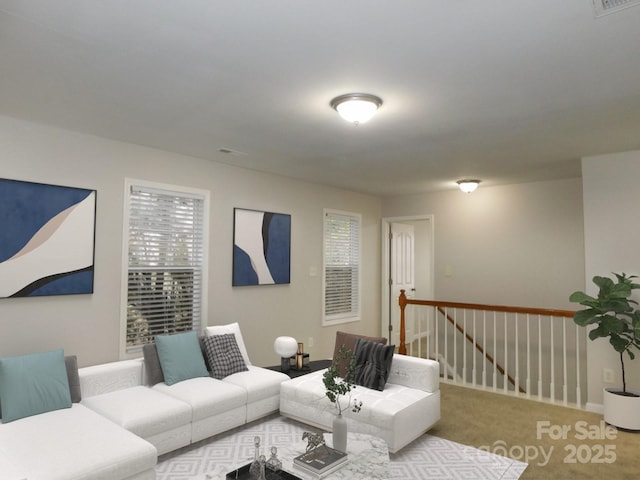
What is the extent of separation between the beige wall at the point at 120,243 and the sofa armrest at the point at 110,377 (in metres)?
0.24

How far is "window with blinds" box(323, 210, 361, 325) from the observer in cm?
602

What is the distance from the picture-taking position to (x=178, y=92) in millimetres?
2693

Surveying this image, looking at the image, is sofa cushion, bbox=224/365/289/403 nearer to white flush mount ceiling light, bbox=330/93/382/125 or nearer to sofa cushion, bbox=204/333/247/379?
sofa cushion, bbox=204/333/247/379

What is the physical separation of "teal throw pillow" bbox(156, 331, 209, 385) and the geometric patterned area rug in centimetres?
58

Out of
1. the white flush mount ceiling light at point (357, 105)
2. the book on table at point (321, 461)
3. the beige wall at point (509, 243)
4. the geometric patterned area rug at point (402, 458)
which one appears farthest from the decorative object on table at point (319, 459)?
the beige wall at point (509, 243)

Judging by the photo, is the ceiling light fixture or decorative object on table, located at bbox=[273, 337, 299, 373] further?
the ceiling light fixture

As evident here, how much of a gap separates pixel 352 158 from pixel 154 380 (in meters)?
2.85

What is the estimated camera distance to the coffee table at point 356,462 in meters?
2.25

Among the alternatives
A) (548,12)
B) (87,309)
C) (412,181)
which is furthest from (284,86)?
(412,181)

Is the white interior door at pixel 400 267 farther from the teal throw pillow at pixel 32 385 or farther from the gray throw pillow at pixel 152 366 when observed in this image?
the teal throw pillow at pixel 32 385

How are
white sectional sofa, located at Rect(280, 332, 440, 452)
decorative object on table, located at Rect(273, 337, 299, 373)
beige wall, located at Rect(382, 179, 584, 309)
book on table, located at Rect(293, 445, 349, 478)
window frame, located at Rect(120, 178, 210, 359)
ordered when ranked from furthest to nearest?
beige wall, located at Rect(382, 179, 584, 309) < decorative object on table, located at Rect(273, 337, 299, 373) < window frame, located at Rect(120, 178, 210, 359) < white sectional sofa, located at Rect(280, 332, 440, 452) < book on table, located at Rect(293, 445, 349, 478)

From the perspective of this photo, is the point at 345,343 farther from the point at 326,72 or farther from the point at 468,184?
the point at 468,184

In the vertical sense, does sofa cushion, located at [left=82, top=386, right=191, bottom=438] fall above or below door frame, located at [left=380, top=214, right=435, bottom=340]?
below

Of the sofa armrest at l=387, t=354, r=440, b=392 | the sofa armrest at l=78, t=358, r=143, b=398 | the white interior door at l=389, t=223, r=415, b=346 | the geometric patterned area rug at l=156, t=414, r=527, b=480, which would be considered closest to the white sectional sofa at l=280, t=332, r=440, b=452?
the sofa armrest at l=387, t=354, r=440, b=392
